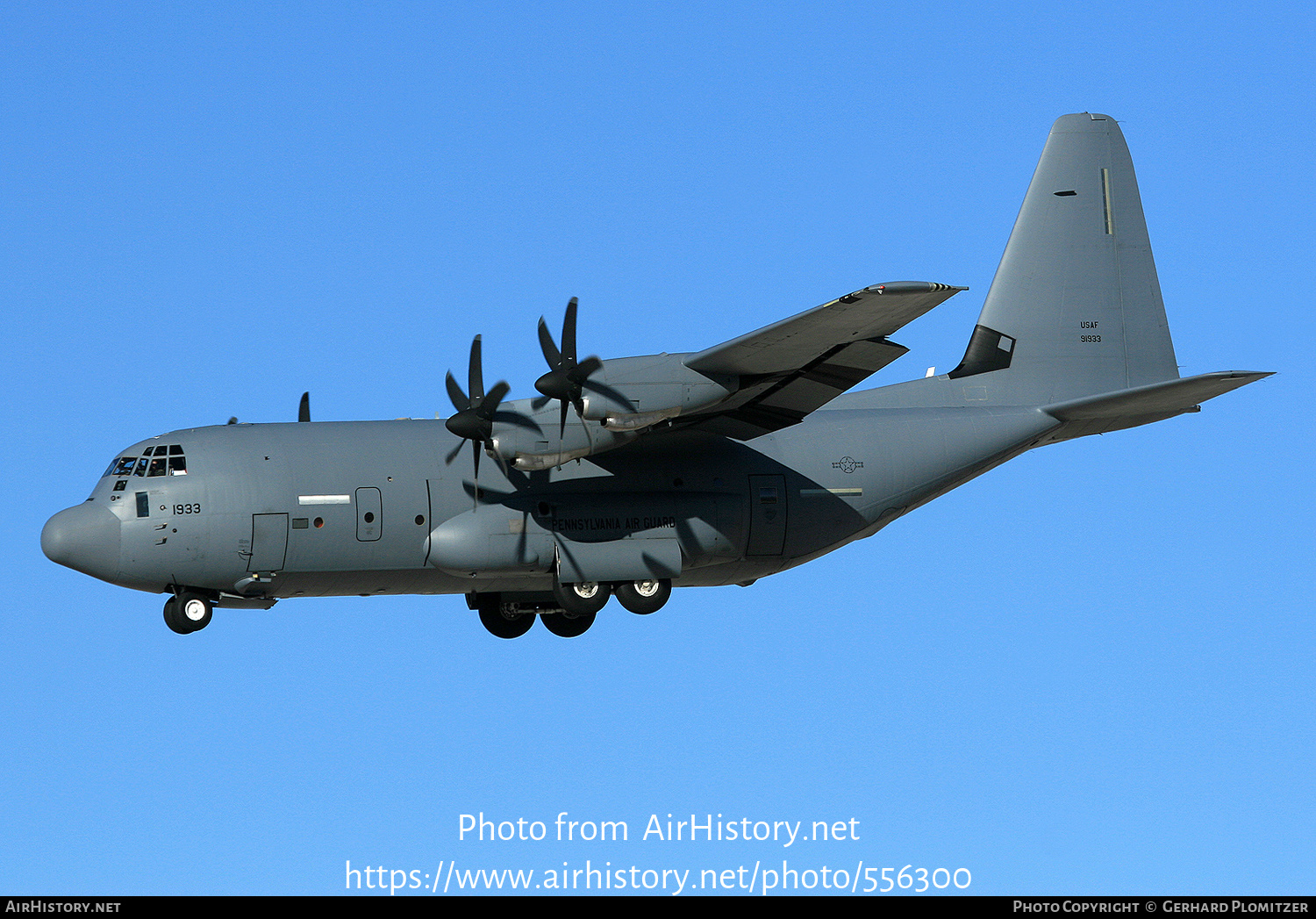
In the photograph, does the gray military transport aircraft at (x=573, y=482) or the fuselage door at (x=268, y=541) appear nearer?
the gray military transport aircraft at (x=573, y=482)

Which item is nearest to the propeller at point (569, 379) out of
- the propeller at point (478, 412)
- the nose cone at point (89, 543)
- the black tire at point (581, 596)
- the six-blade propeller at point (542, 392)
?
the six-blade propeller at point (542, 392)

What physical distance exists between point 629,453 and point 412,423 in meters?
3.13

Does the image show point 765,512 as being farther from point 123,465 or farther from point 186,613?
point 123,465

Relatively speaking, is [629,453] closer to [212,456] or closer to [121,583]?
[212,456]

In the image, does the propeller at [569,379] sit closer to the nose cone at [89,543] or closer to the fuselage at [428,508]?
the fuselage at [428,508]

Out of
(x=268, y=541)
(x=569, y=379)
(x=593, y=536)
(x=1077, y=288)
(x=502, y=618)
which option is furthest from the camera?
(x=1077, y=288)

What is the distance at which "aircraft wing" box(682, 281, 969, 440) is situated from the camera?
1805cm

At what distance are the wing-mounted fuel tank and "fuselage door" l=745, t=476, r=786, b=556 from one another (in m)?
0.24

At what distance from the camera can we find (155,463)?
68.8 ft

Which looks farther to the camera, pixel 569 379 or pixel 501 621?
pixel 501 621

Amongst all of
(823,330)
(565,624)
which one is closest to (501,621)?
(565,624)

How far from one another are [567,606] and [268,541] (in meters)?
4.04

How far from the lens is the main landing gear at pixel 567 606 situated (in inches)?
848

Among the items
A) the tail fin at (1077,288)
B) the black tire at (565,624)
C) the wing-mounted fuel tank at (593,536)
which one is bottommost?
the black tire at (565,624)
